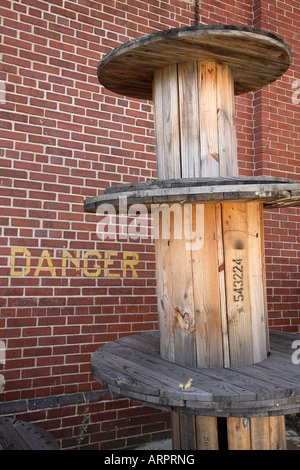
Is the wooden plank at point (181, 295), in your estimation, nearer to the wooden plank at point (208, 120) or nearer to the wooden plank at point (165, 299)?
the wooden plank at point (165, 299)

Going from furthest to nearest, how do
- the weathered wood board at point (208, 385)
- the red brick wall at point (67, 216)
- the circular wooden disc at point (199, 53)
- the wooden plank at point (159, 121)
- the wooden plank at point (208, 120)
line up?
the red brick wall at point (67, 216)
the wooden plank at point (159, 121)
the wooden plank at point (208, 120)
the circular wooden disc at point (199, 53)
the weathered wood board at point (208, 385)

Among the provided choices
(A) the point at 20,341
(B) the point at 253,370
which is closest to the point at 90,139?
(A) the point at 20,341

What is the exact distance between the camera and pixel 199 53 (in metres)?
1.91

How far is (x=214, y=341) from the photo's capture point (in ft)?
6.27

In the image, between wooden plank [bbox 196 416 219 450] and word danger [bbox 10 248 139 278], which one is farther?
word danger [bbox 10 248 139 278]

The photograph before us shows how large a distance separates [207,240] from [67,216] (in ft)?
5.45

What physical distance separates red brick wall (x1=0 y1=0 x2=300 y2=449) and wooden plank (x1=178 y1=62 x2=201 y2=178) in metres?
1.56

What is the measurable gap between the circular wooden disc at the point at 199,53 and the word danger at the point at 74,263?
4.68 feet

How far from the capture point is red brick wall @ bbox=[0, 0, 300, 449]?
3.06 metres

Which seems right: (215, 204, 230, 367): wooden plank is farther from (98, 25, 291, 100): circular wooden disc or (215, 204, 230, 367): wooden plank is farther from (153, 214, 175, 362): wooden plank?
(98, 25, 291, 100): circular wooden disc

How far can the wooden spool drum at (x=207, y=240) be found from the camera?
1903 mm

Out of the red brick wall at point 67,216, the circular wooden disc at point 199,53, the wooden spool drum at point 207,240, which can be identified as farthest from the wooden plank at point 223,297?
the red brick wall at point 67,216

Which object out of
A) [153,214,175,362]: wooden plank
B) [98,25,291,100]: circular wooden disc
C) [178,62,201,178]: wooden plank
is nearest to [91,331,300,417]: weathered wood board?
[153,214,175,362]: wooden plank

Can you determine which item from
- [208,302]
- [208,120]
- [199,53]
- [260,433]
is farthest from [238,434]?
[199,53]
